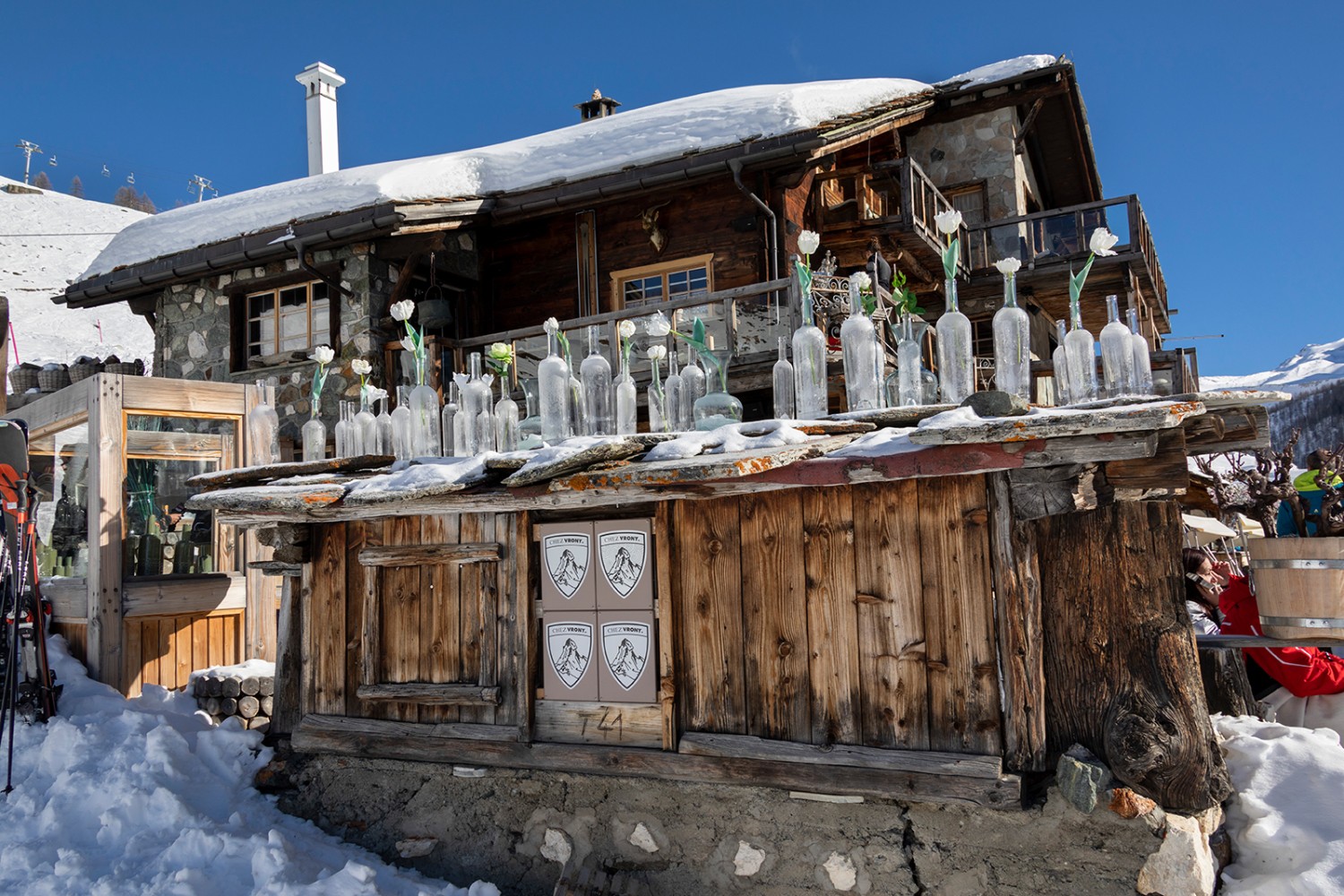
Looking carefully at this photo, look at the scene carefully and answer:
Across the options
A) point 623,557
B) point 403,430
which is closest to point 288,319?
point 403,430

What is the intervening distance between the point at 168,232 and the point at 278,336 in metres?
2.46

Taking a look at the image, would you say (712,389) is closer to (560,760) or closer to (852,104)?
(560,760)

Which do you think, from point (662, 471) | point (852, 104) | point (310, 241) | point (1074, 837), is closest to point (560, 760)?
point (662, 471)

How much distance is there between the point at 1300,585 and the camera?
485cm

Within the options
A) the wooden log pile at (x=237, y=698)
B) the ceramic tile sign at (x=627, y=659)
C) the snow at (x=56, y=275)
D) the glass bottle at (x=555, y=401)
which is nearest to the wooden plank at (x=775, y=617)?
the ceramic tile sign at (x=627, y=659)

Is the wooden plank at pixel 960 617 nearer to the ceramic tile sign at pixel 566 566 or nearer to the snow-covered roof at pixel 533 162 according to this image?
the ceramic tile sign at pixel 566 566

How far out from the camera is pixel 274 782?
6691 millimetres

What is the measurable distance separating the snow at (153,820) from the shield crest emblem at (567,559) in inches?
65.6

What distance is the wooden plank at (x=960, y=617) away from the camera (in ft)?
15.4

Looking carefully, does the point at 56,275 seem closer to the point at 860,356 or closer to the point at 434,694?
the point at 434,694

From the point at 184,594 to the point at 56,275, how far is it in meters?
47.5

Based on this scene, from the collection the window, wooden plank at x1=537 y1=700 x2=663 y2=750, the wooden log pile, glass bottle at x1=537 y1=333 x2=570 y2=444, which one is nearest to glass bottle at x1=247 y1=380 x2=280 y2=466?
the wooden log pile

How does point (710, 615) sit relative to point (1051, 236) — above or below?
below

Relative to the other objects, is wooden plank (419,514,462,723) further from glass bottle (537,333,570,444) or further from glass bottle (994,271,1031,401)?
glass bottle (994,271,1031,401)
